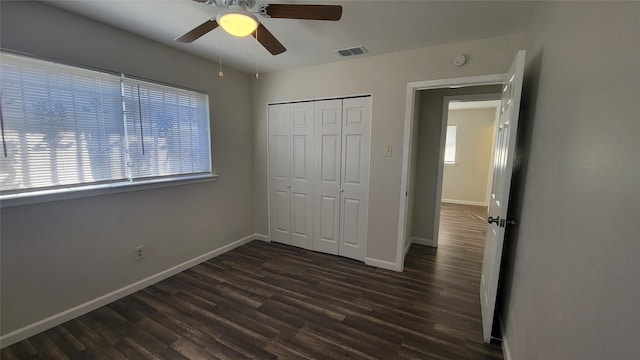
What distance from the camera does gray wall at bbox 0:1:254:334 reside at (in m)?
1.80

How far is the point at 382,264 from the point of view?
302 cm

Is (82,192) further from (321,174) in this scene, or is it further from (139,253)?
(321,174)

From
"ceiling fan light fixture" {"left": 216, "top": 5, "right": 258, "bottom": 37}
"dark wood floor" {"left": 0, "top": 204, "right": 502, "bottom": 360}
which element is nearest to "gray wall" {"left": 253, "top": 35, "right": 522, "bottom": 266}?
"dark wood floor" {"left": 0, "top": 204, "right": 502, "bottom": 360}

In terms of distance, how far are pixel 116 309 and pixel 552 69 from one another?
3624 millimetres

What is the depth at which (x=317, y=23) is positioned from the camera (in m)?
2.07

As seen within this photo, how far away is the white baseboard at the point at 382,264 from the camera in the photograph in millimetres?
2958

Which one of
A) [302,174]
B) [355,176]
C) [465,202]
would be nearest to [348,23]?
[355,176]

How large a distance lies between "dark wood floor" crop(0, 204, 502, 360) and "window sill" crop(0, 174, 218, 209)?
3.35 ft

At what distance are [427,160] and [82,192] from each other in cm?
393

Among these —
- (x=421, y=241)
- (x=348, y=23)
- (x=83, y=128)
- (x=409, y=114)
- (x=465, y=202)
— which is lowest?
(x=421, y=241)

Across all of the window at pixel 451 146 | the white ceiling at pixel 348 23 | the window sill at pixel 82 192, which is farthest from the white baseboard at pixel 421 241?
the window at pixel 451 146

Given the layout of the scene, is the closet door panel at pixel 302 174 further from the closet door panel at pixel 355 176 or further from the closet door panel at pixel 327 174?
the closet door panel at pixel 355 176

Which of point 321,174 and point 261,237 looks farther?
point 261,237

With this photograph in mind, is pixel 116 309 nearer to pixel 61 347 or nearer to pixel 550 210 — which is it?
pixel 61 347
